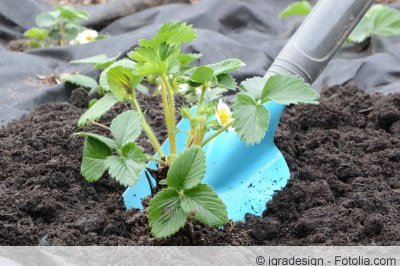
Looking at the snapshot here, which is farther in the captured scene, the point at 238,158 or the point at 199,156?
the point at 238,158

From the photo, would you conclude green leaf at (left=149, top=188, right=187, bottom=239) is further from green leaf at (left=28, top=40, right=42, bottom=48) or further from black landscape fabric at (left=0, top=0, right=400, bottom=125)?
green leaf at (left=28, top=40, right=42, bottom=48)

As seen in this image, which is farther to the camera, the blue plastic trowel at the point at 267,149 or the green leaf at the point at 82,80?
the green leaf at the point at 82,80

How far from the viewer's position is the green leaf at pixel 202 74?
1425mm

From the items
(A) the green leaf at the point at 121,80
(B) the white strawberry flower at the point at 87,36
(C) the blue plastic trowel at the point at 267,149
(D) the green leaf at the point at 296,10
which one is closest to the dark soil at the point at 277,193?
(C) the blue plastic trowel at the point at 267,149

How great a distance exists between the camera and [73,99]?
2.31 metres

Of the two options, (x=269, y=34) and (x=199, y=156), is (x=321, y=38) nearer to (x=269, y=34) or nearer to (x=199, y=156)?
(x=199, y=156)

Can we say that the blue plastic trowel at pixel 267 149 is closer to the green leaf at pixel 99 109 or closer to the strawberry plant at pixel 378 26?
the green leaf at pixel 99 109

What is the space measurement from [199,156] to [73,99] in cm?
109

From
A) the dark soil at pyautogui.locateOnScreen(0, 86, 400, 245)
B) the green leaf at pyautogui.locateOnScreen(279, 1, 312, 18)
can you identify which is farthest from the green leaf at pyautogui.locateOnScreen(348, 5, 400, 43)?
the dark soil at pyautogui.locateOnScreen(0, 86, 400, 245)

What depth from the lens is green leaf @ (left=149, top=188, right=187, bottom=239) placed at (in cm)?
131

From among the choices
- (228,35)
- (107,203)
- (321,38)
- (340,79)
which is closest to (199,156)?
(107,203)

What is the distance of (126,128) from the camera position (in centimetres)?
141

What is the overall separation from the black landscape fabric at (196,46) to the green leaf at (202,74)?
92 cm

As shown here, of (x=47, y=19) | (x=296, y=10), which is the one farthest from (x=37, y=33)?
(x=296, y=10)
